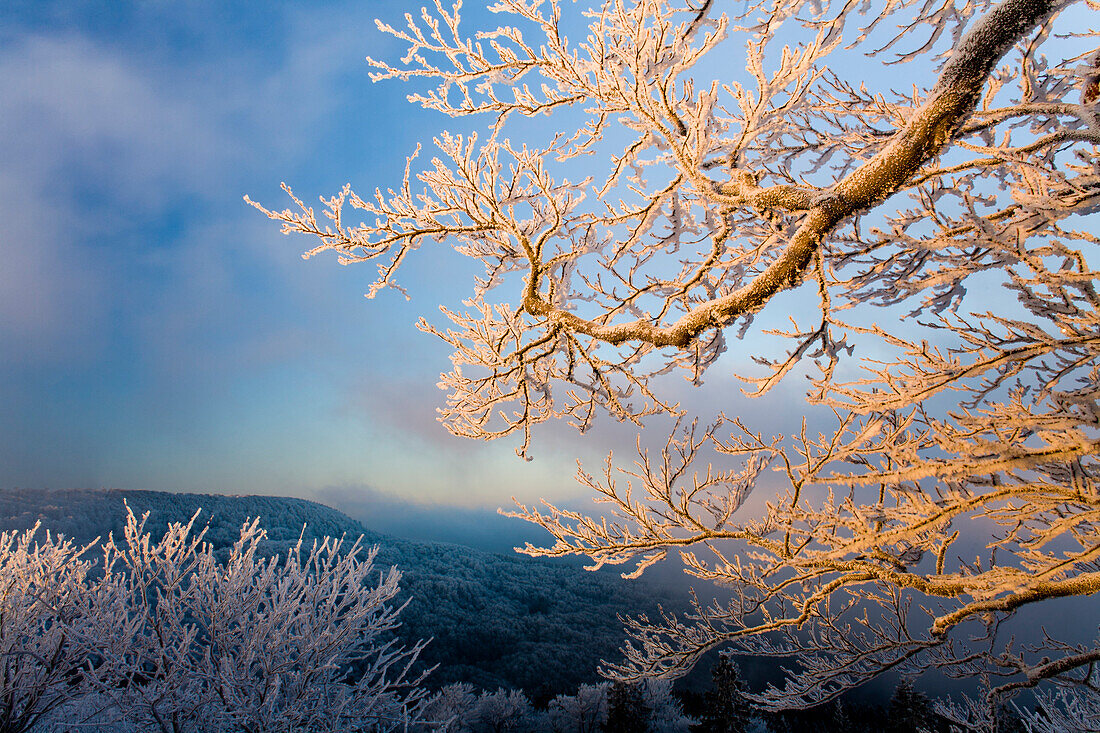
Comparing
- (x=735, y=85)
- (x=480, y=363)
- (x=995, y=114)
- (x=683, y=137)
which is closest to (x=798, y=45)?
(x=735, y=85)

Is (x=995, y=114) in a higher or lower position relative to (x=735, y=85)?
lower

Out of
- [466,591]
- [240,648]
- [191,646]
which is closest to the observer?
[240,648]

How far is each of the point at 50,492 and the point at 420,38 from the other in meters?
78.1

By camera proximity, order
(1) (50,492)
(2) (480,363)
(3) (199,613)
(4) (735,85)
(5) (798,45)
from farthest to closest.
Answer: (1) (50,492)
(3) (199,613)
(2) (480,363)
(4) (735,85)
(5) (798,45)

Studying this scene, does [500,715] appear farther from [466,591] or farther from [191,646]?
[466,591]

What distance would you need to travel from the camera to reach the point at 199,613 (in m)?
7.56

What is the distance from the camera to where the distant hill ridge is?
46.0 metres

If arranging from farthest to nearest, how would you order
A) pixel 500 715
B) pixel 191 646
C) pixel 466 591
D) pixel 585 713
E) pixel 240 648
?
pixel 466 591, pixel 585 713, pixel 500 715, pixel 191 646, pixel 240 648

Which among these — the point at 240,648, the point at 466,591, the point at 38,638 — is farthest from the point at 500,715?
the point at 466,591

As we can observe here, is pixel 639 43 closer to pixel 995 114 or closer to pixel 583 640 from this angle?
pixel 995 114

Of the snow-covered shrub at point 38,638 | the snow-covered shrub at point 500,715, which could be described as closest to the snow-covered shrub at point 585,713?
the snow-covered shrub at point 500,715

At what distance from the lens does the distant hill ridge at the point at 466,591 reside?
151 ft

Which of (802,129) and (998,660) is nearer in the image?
(998,660)

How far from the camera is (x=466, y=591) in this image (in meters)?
62.6
